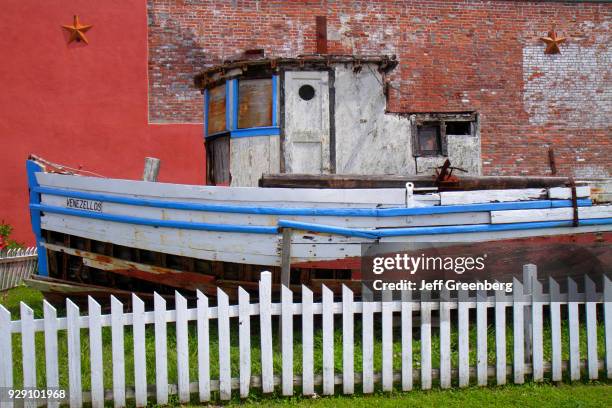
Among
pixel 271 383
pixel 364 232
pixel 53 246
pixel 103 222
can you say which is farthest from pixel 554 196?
pixel 53 246

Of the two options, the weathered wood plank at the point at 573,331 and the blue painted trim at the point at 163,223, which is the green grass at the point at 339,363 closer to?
the weathered wood plank at the point at 573,331

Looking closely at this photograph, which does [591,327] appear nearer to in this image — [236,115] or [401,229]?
[401,229]

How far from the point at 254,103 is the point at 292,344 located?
3593mm

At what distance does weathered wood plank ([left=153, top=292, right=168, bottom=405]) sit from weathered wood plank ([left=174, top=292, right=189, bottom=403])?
10 centimetres

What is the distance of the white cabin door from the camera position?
7172mm

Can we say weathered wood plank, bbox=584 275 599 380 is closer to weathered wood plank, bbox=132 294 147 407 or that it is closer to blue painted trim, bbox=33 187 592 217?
blue painted trim, bbox=33 187 592 217

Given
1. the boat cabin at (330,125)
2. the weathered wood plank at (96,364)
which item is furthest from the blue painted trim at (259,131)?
the weathered wood plank at (96,364)

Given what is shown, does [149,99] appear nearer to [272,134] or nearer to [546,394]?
[272,134]

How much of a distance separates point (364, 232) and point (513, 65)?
359 inches

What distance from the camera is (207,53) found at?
41.7ft

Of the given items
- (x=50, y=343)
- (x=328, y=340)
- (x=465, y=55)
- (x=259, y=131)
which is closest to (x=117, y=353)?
(x=50, y=343)

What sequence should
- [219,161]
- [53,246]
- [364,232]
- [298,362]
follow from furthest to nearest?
[219,161]
[53,246]
[364,232]
[298,362]

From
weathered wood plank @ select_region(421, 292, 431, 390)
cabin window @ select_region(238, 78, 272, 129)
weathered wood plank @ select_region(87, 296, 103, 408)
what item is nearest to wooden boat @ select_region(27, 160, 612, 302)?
weathered wood plank @ select_region(421, 292, 431, 390)

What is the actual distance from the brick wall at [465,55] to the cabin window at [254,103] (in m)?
5.35
